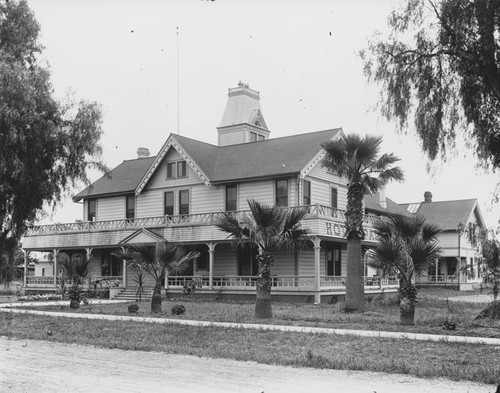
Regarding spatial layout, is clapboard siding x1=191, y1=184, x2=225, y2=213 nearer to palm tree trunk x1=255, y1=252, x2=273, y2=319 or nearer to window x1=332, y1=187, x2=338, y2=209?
window x1=332, y1=187, x2=338, y2=209

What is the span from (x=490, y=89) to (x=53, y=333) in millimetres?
13722

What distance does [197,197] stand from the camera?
38.8 m

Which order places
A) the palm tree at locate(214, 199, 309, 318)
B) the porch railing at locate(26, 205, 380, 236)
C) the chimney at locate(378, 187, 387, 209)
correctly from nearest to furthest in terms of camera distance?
the palm tree at locate(214, 199, 309, 318) < the porch railing at locate(26, 205, 380, 236) < the chimney at locate(378, 187, 387, 209)

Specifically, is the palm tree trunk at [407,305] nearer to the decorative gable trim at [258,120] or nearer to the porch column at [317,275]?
the porch column at [317,275]

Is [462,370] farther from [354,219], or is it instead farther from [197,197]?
[197,197]

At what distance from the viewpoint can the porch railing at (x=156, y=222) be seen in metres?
33.1

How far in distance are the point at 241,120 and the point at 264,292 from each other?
26.6m

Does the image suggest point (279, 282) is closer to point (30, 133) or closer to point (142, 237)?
point (142, 237)

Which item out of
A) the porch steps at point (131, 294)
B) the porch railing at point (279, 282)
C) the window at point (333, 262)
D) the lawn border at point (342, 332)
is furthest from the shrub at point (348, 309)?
the porch steps at point (131, 294)

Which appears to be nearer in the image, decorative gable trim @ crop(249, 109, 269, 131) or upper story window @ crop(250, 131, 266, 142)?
upper story window @ crop(250, 131, 266, 142)

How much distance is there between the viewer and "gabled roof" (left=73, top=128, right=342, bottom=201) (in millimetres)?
35438

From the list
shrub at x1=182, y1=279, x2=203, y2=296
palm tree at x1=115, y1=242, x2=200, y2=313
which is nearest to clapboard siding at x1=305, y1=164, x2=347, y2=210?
shrub at x1=182, y1=279, x2=203, y2=296

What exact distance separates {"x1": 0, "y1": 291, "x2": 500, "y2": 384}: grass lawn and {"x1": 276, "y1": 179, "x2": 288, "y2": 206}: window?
1417 cm

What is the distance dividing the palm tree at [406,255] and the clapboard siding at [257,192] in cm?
1572
